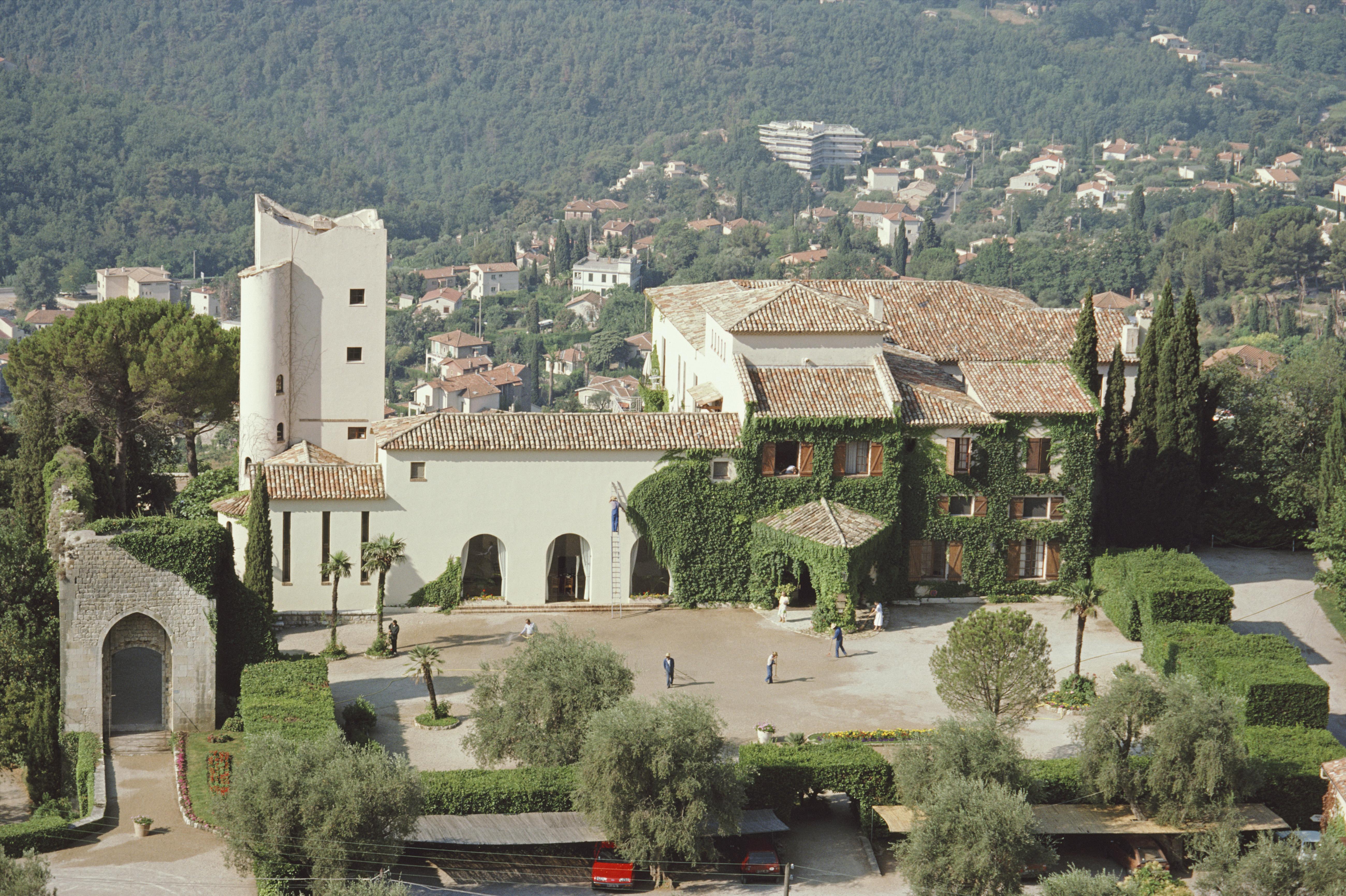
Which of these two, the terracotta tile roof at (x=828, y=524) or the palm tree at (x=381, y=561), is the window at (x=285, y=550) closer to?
the palm tree at (x=381, y=561)

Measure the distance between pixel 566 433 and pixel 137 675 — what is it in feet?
48.5

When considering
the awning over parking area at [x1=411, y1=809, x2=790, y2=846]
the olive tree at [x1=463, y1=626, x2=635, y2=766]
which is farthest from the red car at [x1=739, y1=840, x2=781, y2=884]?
the olive tree at [x1=463, y1=626, x2=635, y2=766]

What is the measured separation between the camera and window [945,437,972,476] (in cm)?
5400

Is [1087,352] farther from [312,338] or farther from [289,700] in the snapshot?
[289,700]

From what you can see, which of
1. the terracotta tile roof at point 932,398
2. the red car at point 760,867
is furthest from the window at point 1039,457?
the red car at point 760,867

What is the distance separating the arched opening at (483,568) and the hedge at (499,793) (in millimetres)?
14902

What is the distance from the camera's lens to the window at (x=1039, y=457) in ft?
179

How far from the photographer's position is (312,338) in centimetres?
5900

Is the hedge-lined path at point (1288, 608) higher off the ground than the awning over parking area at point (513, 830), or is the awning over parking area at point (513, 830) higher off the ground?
the hedge-lined path at point (1288, 608)

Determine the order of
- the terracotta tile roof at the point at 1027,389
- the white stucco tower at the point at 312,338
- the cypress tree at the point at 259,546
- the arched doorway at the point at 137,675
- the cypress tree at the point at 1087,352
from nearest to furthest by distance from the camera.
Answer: the arched doorway at the point at 137,675, the cypress tree at the point at 259,546, the terracotta tile roof at the point at 1027,389, the white stucco tower at the point at 312,338, the cypress tree at the point at 1087,352

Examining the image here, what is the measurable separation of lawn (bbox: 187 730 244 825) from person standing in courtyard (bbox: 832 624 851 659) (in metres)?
16.5

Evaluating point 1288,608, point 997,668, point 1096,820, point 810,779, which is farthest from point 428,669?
point 1288,608

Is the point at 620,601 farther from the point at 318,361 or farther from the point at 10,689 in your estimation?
the point at 10,689

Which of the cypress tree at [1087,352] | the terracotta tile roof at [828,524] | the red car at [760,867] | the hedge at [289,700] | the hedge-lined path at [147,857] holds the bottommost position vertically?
the red car at [760,867]
